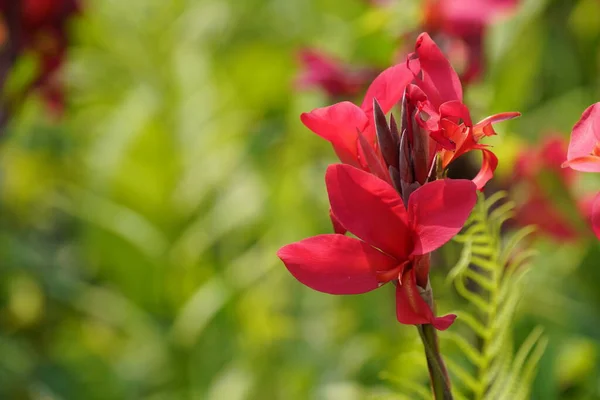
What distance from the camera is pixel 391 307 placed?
0.70m

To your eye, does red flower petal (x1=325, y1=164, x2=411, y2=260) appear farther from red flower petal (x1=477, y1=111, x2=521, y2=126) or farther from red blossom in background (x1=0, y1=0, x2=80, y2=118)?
red blossom in background (x1=0, y1=0, x2=80, y2=118)

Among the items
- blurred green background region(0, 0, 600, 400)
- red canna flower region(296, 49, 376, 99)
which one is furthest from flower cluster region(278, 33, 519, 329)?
red canna flower region(296, 49, 376, 99)

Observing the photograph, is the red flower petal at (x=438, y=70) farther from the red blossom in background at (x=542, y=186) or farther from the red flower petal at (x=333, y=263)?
the red blossom in background at (x=542, y=186)

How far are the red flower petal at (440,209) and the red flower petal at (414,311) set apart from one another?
0.04ft

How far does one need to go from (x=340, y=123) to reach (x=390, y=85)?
0.02 m

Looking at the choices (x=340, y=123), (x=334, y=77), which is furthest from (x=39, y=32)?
(x=340, y=123)

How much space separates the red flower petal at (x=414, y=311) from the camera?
0.21 m

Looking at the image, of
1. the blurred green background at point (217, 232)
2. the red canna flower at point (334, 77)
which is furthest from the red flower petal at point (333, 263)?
the red canna flower at point (334, 77)

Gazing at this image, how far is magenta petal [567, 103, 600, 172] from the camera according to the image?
0.24 m

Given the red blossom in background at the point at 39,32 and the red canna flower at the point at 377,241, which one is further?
the red blossom in background at the point at 39,32

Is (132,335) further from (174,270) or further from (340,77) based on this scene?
(340,77)

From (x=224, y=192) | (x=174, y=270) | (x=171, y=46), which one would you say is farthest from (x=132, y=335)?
(x=171, y=46)

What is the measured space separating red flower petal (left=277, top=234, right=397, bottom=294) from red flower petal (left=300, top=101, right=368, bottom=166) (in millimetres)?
39

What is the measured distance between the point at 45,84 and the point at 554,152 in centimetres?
48
